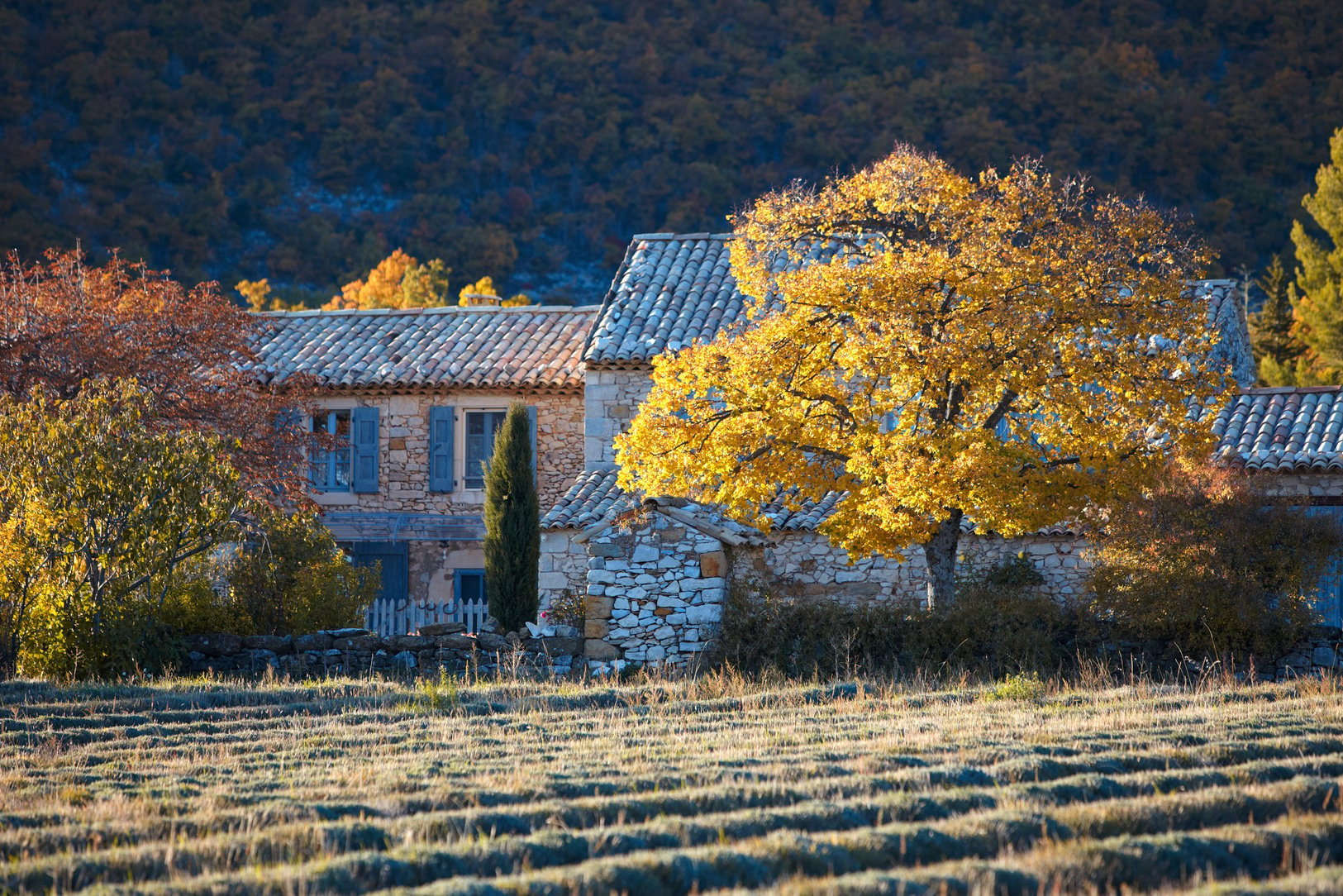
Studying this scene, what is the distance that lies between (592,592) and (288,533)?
4.25 meters

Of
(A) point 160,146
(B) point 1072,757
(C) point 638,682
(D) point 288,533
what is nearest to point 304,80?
(A) point 160,146

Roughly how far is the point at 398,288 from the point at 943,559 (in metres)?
28.5

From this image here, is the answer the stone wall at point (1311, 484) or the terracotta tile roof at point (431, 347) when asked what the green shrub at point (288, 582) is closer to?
the terracotta tile roof at point (431, 347)

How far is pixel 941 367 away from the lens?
1468 centimetres

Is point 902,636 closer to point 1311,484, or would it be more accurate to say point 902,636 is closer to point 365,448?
point 1311,484

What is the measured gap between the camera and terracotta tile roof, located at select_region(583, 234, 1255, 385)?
21.6 metres

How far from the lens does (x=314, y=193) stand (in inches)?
2142

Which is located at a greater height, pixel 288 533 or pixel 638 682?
pixel 288 533

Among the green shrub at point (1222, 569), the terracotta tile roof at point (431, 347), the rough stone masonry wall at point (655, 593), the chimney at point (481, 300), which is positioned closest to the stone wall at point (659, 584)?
the rough stone masonry wall at point (655, 593)

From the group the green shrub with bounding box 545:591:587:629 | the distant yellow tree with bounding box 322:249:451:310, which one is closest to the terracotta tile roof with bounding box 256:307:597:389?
the green shrub with bounding box 545:591:587:629

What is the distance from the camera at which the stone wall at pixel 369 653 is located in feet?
51.1

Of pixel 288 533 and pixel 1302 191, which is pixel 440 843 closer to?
pixel 288 533

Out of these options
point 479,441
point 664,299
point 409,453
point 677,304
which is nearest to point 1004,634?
point 677,304

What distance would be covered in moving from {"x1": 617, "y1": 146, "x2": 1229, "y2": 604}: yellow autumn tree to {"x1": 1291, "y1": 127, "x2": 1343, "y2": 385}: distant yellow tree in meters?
18.3
